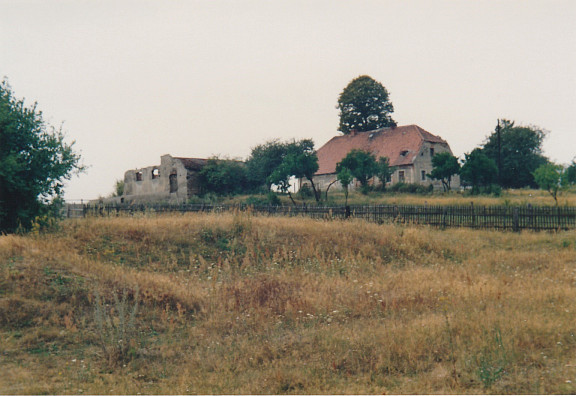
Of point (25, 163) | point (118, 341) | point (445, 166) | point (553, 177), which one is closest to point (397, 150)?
point (445, 166)

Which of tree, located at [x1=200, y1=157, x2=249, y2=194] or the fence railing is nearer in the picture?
the fence railing

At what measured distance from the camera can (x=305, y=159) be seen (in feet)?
133

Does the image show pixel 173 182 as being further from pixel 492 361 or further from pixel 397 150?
pixel 492 361

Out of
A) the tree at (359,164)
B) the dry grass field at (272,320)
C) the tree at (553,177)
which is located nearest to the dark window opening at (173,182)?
the tree at (359,164)

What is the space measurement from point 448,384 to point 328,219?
15.1 metres

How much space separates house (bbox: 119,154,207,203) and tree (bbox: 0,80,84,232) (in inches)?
1074

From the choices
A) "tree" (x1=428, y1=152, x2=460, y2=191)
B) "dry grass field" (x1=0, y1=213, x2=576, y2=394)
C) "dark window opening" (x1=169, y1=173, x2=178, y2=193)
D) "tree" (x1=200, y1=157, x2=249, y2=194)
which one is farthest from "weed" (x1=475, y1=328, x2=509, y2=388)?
"dark window opening" (x1=169, y1=173, x2=178, y2=193)

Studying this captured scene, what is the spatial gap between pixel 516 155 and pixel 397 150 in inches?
753

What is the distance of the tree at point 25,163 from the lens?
43.2ft

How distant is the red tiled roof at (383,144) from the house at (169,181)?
1566 centimetres

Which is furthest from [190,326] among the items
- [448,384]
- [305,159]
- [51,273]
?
[305,159]

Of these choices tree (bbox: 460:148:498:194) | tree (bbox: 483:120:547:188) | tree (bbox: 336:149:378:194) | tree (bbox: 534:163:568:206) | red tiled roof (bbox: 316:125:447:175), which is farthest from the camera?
tree (bbox: 483:120:547:188)

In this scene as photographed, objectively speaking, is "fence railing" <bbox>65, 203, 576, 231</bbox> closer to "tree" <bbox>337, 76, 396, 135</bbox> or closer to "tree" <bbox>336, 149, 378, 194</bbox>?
"tree" <bbox>336, 149, 378, 194</bbox>

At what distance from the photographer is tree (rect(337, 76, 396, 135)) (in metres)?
59.5
